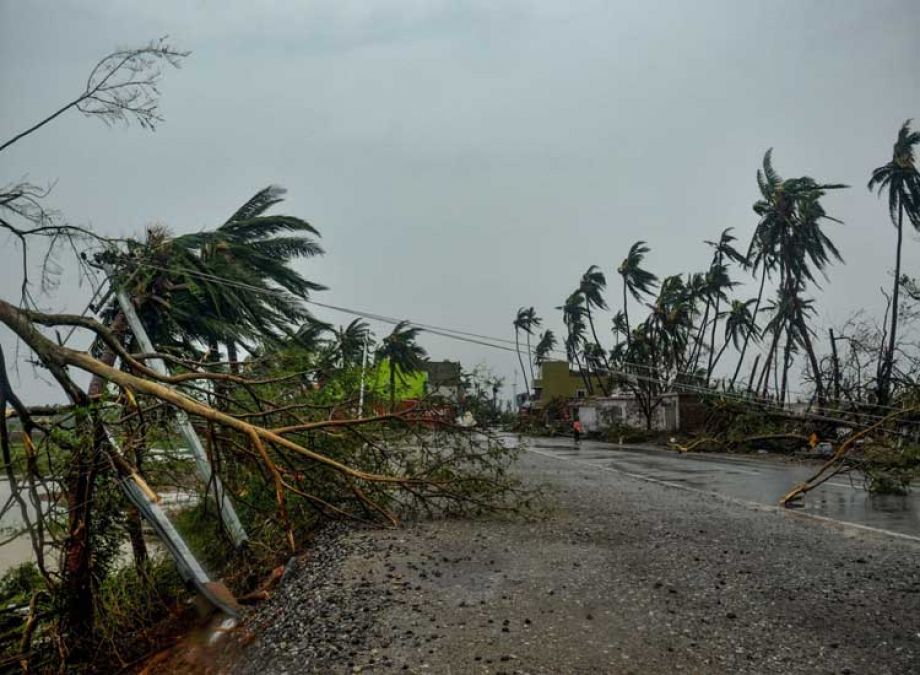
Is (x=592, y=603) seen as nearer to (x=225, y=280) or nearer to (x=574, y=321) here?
(x=225, y=280)

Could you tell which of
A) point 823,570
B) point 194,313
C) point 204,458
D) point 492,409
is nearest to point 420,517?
point 492,409

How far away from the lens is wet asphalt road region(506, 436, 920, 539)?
9.08m

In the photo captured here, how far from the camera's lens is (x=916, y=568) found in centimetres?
573

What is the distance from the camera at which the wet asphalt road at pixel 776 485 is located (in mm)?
9078

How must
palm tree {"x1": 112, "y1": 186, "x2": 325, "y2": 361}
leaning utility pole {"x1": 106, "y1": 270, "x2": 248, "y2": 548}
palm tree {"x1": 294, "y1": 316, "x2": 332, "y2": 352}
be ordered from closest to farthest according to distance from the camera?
leaning utility pole {"x1": 106, "y1": 270, "x2": 248, "y2": 548} → palm tree {"x1": 112, "y1": 186, "x2": 325, "y2": 361} → palm tree {"x1": 294, "y1": 316, "x2": 332, "y2": 352}

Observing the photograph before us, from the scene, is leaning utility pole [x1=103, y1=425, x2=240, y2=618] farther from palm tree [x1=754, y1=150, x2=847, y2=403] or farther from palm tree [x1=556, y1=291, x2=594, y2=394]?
palm tree [x1=556, y1=291, x2=594, y2=394]

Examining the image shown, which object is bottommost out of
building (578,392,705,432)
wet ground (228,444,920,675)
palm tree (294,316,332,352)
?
wet ground (228,444,920,675)

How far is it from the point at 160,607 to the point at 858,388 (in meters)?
23.3

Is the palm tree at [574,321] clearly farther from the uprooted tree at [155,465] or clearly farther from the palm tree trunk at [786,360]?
the uprooted tree at [155,465]

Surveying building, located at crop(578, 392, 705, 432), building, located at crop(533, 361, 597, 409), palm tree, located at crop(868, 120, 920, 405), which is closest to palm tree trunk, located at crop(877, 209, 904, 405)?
palm tree, located at crop(868, 120, 920, 405)

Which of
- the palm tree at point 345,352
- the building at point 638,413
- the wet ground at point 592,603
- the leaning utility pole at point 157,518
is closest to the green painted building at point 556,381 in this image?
the building at point 638,413

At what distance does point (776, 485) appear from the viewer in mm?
13039

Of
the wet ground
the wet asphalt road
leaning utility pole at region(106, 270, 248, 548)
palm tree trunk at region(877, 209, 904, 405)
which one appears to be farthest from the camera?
palm tree trunk at region(877, 209, 904, 405)

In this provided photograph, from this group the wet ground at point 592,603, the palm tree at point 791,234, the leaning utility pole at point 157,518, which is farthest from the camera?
→ the palm tree at point 791,234
